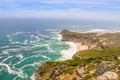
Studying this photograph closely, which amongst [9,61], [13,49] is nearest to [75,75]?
[9,61]

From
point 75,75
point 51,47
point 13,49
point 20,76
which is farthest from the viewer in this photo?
point 51,47

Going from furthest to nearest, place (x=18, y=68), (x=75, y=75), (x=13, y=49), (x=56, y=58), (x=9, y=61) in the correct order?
(x=13, y=49) → (x=56, y=58) → (x=9, y=61) → (x=18, y=68) → (x=75, y=75)

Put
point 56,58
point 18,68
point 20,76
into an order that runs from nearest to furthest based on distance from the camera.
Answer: point 20,76, point 18,68, point 56,58

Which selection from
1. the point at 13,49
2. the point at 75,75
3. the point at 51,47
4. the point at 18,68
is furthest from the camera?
the point at 51,47

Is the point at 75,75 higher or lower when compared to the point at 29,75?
higher

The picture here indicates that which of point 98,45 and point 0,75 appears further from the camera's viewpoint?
point 98,45

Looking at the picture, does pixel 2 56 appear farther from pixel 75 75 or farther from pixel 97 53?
pixel 75 75

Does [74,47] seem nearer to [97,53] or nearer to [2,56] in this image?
[97,53]

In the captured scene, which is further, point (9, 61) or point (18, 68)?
point (9, 61)

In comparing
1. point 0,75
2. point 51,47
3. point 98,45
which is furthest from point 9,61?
point 98,45
